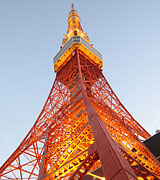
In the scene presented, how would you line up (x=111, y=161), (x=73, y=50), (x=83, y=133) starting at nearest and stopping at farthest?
(x=111, y=161) < (x=83, y=133) < (x=73, y=50)

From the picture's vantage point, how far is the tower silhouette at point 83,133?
3.88 m

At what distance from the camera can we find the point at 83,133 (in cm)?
652

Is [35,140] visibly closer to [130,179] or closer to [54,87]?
[54,87]

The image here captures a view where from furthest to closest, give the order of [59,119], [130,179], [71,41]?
[71,41] → [59,119] → [130,179]

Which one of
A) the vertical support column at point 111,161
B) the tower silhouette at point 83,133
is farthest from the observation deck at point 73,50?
the vertical support column at point 111,161

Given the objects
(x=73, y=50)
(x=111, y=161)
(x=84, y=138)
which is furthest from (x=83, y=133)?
(x=73, y=50)

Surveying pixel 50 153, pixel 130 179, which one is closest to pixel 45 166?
pixel 50 153

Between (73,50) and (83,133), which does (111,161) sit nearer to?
(83,133)

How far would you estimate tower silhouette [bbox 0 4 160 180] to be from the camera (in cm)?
388

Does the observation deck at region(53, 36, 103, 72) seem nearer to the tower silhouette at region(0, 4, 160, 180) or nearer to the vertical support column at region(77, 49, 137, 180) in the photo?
the tower silhouette at region(0, 4, 160, 180)

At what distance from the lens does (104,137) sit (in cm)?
382

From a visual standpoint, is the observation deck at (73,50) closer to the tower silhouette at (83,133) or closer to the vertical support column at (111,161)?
the tower silhouette at (83,133)

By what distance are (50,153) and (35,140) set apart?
3.34 meters

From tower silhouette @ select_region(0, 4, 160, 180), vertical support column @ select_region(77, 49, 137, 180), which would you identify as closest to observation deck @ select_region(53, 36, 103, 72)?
tower silhouette @ select_region(0, 4, 160, 180)
